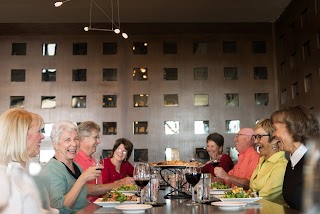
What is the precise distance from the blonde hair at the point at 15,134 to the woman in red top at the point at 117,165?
3.06 meters

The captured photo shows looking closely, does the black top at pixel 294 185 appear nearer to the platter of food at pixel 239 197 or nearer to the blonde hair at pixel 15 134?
the platter of food at pixel 239 197

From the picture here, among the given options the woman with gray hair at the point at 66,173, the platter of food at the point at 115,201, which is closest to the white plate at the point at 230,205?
the platter of food at the point at 115,201

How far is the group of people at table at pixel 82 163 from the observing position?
2.98ft

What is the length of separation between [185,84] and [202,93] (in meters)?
0.40

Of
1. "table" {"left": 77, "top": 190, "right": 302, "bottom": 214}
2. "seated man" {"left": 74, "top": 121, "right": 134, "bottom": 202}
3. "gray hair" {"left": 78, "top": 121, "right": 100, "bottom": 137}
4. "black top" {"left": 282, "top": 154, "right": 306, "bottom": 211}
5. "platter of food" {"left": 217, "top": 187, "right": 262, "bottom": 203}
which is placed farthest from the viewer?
"gray hair" {"left": 78, "top": 121, "right": 100, "bottom": 137}

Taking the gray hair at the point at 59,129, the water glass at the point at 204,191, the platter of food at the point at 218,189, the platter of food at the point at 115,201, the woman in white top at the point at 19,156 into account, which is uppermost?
the gray hair at the point at 59,129

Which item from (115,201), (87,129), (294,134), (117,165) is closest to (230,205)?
(115,201)

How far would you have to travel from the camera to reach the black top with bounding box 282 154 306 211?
254 centimetres

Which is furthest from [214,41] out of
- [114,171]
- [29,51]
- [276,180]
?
[276,180]

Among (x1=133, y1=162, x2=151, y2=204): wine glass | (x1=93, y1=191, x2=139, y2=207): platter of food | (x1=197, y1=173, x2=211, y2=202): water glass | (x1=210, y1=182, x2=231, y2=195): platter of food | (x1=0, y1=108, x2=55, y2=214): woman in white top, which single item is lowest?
(x1=210, y1=182, x2=231, y2=195): platter of food

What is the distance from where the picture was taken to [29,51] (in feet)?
27.8

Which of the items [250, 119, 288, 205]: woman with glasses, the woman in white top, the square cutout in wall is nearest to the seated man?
[250, 119, 288, 205]: woman with glasses

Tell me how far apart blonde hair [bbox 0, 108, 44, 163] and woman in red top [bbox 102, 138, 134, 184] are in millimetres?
3063

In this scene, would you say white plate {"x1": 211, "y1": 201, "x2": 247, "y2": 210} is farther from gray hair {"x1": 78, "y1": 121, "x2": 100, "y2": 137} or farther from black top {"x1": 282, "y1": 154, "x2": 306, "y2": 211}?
gray hair {"x1": 78, "y1": 121, "x2": 100, "y2": 137}
